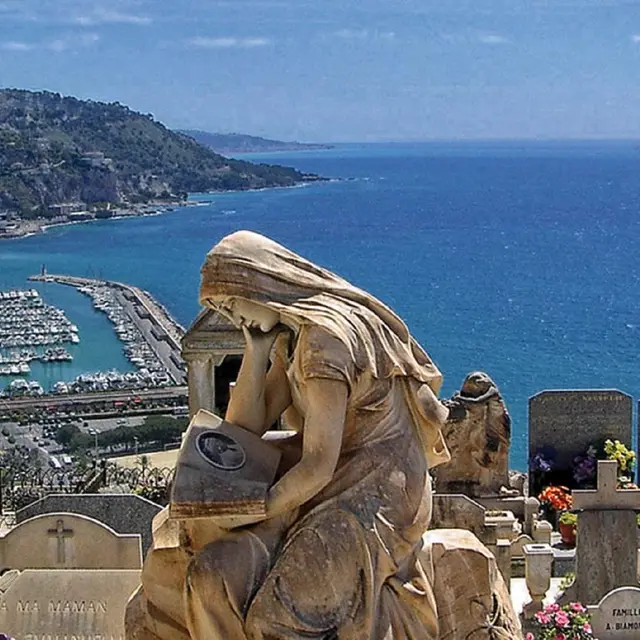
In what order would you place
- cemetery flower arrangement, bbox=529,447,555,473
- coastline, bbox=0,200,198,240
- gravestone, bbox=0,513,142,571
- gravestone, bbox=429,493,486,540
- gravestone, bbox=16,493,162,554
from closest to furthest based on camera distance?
gravestone, bbox=0,513,142,571 → gravestone, bbox=429,493,486,540 → gravestone, bbox=16,493,162,554 → cemetery flower arrangement, bbox=529,447,555,473 → coastline, bbox=0,200,198,240

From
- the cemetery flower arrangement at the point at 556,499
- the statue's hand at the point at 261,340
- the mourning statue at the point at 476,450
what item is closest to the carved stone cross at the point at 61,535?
the statue's hand at the point at 261,340

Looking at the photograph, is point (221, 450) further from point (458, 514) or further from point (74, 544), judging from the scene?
point (458, 514)

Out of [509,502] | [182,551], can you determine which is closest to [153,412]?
[509,502]

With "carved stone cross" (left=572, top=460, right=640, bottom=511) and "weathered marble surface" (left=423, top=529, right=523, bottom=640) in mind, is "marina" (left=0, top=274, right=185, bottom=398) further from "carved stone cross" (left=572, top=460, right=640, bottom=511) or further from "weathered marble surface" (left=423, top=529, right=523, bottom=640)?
"weathered marble surface" (left=423, top=529, right=523, bottom=640)

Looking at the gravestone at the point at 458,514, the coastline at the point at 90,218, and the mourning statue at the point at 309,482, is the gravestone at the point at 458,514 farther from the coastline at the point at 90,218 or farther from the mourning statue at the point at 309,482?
the coastline at the point at 90,218

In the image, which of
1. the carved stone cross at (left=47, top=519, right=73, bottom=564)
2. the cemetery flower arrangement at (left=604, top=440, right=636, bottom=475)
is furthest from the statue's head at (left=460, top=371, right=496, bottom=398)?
the carved stone cross at (left=47, top=519, right=73, bottom=564)

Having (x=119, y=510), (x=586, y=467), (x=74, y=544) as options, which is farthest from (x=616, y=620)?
(x=586, y=467)
